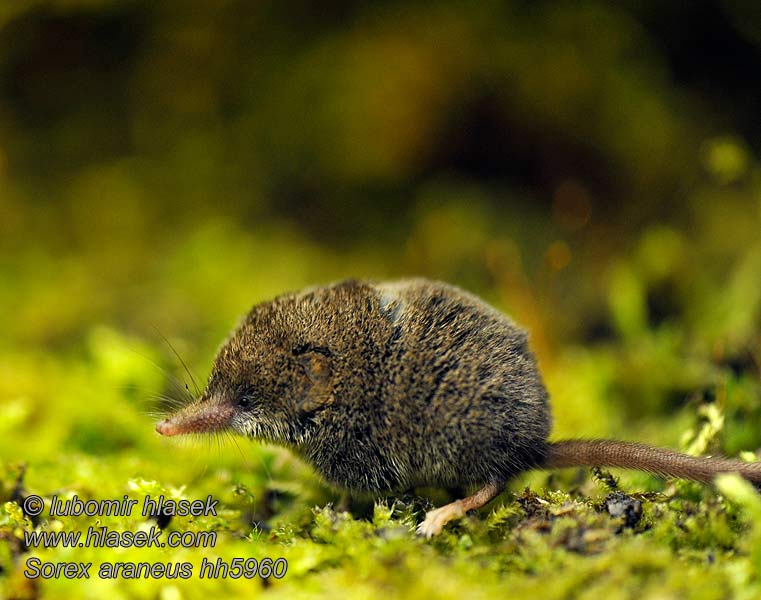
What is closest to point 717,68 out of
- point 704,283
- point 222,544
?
point 704,283

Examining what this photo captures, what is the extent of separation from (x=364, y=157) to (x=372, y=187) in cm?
28

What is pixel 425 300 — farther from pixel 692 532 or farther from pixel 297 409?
pixel 692 532

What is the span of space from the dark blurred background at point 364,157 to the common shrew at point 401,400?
226 centimetres

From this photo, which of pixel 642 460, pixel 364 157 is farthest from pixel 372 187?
pixel 642 460

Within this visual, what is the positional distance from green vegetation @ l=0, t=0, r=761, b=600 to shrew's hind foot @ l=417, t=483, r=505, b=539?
3.88 feet

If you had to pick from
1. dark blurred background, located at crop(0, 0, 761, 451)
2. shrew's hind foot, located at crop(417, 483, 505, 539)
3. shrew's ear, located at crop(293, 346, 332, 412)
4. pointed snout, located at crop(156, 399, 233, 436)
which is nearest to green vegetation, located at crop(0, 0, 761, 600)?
dark blurred background, located at crop(0, 0, 761, 451)

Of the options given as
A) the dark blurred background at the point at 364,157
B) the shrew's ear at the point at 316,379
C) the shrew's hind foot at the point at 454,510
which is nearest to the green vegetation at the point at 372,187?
the dark blurred background at the point at 364,157

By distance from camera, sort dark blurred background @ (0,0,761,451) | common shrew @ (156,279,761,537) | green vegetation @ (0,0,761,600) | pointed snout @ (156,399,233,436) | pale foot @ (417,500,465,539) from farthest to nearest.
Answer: dark blurred background @ (0,0,761,451) → green vegetation @ (0,0,761,600) → pointed snout @ (156,399,233,436) → common shrew @ (156,279,761,537) → pale foot @ (417,500,465,539)

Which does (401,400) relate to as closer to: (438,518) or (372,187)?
(438,518)

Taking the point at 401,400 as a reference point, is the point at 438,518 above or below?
below

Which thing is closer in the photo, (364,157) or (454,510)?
(454,510)

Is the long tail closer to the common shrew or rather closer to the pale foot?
the common shrew

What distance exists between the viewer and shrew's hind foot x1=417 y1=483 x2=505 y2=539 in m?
2.35

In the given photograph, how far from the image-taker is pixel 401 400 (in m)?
2.50
